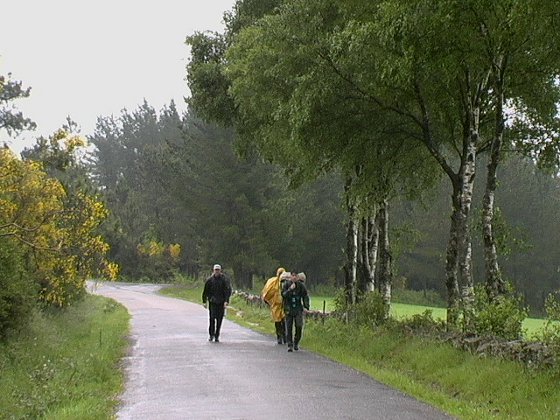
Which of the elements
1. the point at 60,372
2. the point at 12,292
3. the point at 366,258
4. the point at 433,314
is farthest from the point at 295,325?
the point at 433,314

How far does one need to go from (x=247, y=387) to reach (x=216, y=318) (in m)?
8.66

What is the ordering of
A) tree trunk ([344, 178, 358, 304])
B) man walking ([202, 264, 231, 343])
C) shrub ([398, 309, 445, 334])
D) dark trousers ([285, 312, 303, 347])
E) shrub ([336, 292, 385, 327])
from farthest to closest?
tree trunk ([344, 178, 358, 304]), man walking ([202, 264, 231, 343]), shrub ([336, 292, 385, 327]), dark trousers ([285, 312, 303, 347]), shrub ([398, 309, 445, 334])

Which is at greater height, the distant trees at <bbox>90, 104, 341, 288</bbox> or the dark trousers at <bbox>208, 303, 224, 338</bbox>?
the distant trees at <bbox>90, 104, 341, 288</bbox>

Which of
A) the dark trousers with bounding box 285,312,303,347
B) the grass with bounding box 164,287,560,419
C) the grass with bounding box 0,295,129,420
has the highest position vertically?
the dark trousers with bounding box 285,312,303,347

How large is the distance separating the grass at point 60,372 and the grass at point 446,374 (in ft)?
14.2

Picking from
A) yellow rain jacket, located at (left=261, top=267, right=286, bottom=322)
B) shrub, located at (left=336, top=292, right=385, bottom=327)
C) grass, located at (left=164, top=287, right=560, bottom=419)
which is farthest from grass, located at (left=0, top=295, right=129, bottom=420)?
shrub, located at (left=336, top=292, right=385, bottom=327)

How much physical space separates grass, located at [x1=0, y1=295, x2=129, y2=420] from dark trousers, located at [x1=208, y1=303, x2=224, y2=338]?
2.12 metres

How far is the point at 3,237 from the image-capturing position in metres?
19.1

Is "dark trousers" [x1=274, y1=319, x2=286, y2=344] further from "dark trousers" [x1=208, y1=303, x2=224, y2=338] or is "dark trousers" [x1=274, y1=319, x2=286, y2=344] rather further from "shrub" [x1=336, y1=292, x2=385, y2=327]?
"shrub" [x1=336, y1=292, x2=385, y2=327]

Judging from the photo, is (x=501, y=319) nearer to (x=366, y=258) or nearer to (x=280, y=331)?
(x=280, y=331)

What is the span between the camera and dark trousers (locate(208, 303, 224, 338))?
803 inches

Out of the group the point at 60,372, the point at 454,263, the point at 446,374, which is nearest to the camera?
the point at 446,374

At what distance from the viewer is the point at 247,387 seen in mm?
12031

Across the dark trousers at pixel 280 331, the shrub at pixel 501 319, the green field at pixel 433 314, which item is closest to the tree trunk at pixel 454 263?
the green field at pixel 433 314
